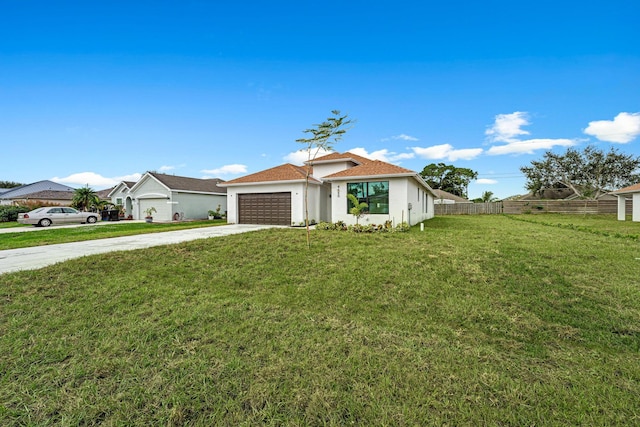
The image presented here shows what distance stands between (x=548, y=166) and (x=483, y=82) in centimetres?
2782

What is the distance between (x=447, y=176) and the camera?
4822cm

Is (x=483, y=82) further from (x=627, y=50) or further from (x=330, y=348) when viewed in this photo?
(x=330, y=348)

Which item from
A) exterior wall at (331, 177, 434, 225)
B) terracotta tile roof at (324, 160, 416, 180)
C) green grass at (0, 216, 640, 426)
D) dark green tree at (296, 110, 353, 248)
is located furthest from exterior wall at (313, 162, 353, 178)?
green grass at (0, 216, 640, 426)

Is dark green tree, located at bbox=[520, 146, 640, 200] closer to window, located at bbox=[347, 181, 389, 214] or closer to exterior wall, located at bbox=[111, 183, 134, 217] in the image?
window, located at bbox=[347, 181, 389, 214]

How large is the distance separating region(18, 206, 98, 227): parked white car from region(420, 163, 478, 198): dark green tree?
45.4 m

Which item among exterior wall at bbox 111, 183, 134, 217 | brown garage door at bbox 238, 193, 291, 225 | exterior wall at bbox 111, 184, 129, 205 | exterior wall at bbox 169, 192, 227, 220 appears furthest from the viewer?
exterior wall at bbox 111, 184, 129, 205

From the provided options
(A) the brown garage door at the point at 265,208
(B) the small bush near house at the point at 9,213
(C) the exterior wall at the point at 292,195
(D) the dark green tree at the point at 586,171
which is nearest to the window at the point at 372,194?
(C) the exterior wall at the point at 292,195

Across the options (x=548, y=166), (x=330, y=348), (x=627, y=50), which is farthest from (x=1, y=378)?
(x=548, y=166)

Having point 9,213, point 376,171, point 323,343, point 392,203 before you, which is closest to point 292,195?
point 376,171

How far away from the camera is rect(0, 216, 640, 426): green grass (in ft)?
7.06

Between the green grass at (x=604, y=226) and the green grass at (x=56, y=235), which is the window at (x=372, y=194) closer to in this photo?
the green grass at (x=604, y=226)

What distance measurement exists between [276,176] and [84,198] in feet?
63.4

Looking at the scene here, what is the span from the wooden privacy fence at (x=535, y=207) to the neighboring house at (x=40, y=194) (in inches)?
1870

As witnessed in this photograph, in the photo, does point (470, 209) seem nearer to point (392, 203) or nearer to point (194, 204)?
point (392, 203)
